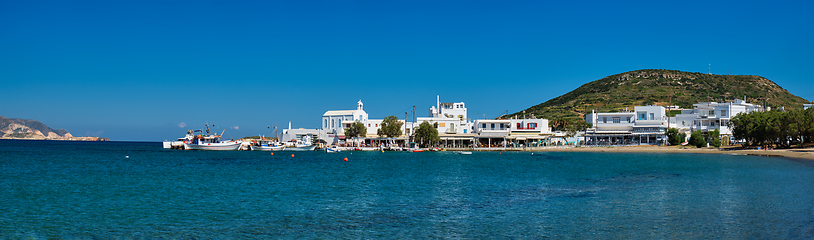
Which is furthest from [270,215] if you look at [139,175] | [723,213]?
[139,175]

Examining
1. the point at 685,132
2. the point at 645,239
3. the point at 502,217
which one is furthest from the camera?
the point at 685,132

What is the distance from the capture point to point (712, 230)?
711 inches

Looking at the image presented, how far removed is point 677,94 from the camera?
172625mm

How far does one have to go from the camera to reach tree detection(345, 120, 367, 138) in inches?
4402

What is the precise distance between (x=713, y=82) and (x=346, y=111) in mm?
138547

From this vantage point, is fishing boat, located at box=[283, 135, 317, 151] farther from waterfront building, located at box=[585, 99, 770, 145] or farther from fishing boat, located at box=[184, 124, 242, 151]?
waterfront building, located at box=[585, 99, 770, 145]

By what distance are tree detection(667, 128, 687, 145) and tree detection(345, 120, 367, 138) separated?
58.4m

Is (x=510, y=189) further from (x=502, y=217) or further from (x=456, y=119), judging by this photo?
(x=456, y=119)

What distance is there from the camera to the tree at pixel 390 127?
109 metres

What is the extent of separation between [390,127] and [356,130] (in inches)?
324

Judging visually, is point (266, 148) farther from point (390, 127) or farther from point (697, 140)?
point (697, 140)

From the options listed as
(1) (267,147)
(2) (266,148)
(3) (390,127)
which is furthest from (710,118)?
(2) (266,148)

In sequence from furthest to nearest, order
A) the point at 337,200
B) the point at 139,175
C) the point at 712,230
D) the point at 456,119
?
the point at 456,119 → the point at 139,175 → the point at 337,200 → the point at 712,230

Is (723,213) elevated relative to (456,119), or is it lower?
lower
